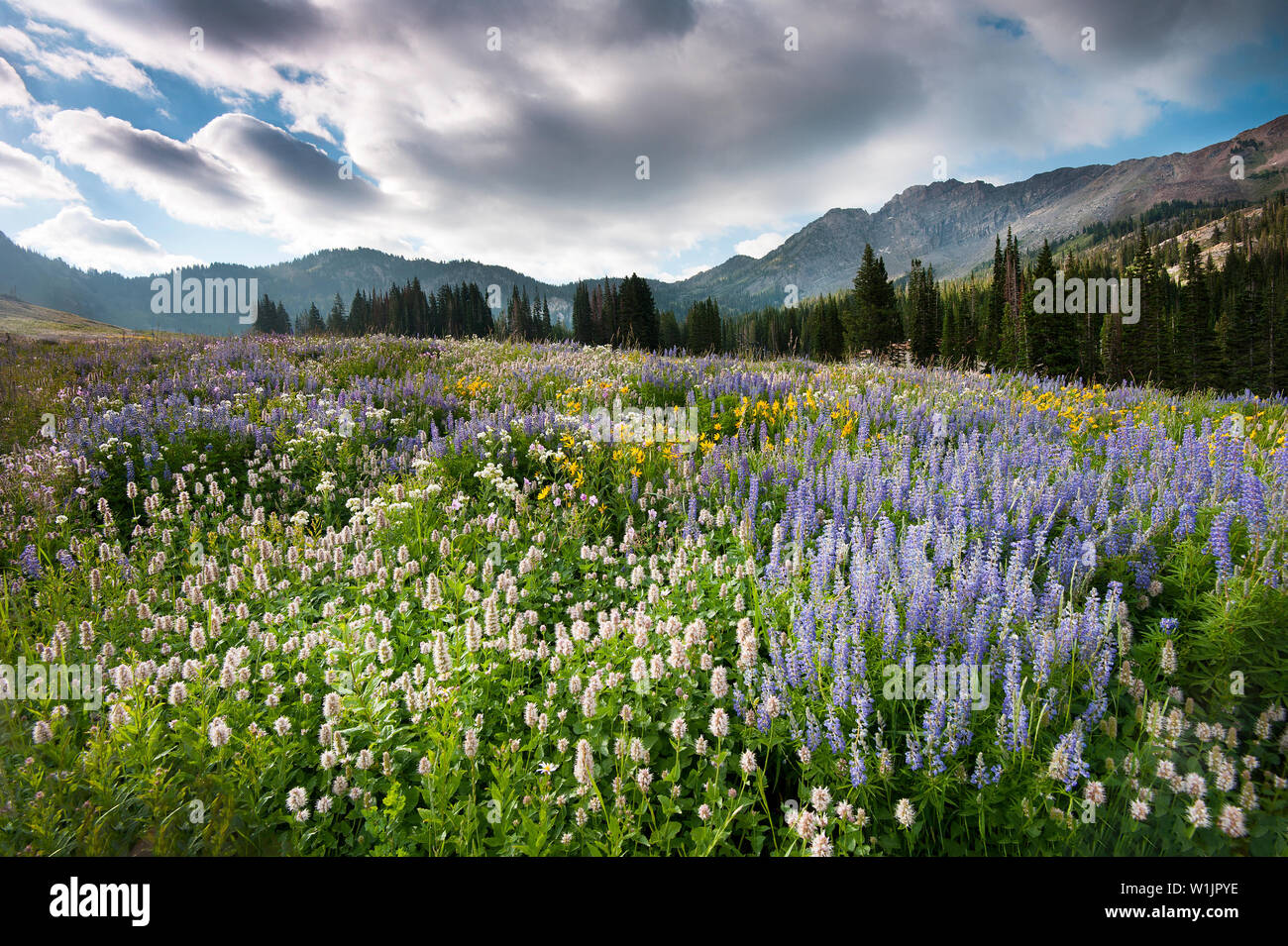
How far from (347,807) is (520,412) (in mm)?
7149

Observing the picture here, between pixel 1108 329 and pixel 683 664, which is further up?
pixel 1108 329

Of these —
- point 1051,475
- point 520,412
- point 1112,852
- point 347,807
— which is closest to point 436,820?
point 347,807

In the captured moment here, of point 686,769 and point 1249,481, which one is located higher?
point 1249,481

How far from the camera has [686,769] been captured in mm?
3105

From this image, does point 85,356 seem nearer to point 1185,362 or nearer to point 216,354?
point 216,354

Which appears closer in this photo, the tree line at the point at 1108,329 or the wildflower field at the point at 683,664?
the wildflower field at the point at 683,664

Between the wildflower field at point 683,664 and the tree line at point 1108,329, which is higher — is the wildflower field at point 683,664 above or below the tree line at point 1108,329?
below

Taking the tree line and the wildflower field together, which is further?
the tree line

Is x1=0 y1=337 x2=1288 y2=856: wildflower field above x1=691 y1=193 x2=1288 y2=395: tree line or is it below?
below

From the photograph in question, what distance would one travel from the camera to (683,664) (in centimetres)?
317

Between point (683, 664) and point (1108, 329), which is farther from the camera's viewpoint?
point (1108, 329)

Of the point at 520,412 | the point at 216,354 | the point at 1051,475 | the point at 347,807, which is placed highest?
the point at 216,354

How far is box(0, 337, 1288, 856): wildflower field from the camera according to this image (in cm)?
256

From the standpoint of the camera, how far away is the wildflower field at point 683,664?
2557 millimetres
